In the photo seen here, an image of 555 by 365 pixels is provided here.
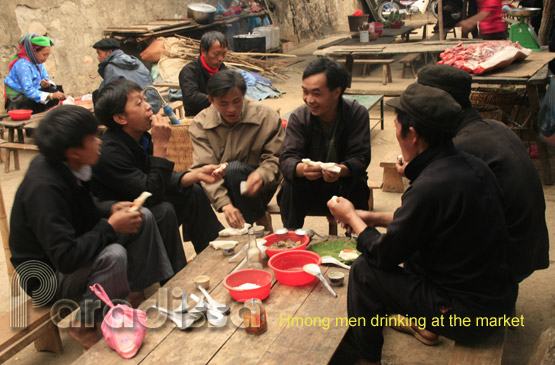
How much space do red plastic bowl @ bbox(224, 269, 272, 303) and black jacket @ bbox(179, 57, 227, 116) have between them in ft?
10.2

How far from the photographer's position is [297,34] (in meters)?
16.4

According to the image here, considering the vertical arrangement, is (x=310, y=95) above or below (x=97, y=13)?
below

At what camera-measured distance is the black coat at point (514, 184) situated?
263 centimetres

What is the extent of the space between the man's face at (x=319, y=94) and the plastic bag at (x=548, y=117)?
103 inches

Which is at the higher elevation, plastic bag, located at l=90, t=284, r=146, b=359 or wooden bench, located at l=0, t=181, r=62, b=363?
plastic bag, located at l=90, t=284, r=146, b=359

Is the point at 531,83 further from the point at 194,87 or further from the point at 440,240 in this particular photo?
the point at 440,240

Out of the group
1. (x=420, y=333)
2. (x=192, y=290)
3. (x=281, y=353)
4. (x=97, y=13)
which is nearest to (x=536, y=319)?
(x=420, y=333)

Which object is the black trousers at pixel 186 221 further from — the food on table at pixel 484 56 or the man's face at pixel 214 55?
the food on table at pixel 484 56

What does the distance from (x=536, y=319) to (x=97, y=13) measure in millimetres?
9929

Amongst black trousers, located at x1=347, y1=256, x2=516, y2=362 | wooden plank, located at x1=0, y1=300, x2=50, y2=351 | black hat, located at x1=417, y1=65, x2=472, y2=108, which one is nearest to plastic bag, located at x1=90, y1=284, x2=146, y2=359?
wooden plank, located at x1=0, y1=300, x2=50, y2=351

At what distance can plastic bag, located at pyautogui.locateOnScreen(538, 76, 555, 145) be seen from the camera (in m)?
5.07

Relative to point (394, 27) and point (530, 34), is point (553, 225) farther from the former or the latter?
point (394, 27)

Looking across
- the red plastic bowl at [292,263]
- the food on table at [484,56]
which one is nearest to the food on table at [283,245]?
the red plastic bowl at [292,263]

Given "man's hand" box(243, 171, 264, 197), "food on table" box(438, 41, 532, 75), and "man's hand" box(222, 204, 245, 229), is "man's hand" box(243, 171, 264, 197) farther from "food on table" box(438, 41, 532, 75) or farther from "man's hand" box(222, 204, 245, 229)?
"food on table" box(438, 41, 532, 75)
